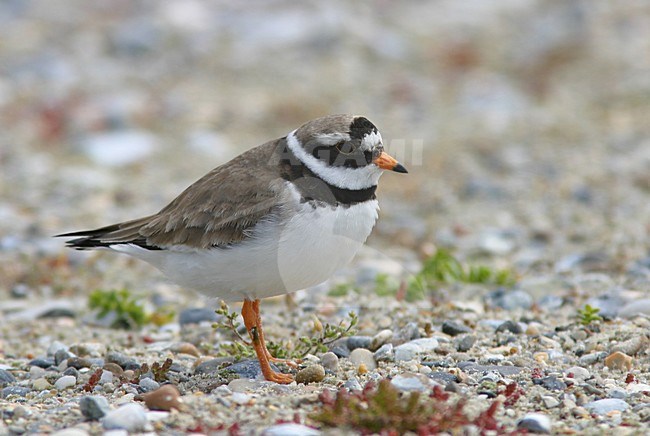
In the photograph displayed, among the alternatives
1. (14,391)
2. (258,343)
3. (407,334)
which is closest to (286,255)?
(258,343)

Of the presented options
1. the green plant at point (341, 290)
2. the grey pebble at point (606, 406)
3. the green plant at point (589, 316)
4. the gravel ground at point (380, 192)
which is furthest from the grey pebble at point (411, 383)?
the green plant at point (341, 290)

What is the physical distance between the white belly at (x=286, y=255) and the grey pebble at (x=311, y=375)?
484 mm

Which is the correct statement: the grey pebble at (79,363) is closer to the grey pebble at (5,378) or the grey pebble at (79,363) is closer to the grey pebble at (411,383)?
the grey pebble at (5,378)

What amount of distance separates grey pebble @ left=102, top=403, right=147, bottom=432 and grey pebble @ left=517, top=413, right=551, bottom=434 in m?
1.74

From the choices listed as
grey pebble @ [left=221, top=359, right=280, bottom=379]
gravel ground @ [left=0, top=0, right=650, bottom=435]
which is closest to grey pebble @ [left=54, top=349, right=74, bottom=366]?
gravel ground @ [left=0, top=0, right=650, bottom=435]

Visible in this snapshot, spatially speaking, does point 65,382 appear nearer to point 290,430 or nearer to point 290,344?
point 290,344

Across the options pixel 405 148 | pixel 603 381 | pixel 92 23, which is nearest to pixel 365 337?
pixel 603 381

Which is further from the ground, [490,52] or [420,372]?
[490,52]

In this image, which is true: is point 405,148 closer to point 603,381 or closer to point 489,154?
point 489,154

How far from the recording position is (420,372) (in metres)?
4.97

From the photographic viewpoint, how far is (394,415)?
4031 mm

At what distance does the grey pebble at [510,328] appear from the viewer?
19.1 feet

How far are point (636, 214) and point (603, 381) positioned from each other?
14.8 feet

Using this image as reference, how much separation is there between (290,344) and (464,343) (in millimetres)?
1117
